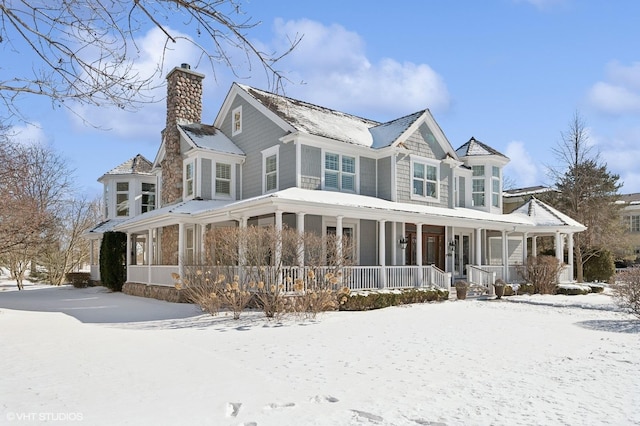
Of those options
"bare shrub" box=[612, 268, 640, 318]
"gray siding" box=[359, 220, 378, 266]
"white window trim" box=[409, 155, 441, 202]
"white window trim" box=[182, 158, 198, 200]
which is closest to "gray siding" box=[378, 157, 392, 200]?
"white window trim" box=[409, 155, 441, 202]

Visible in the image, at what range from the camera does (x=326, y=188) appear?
18.2m

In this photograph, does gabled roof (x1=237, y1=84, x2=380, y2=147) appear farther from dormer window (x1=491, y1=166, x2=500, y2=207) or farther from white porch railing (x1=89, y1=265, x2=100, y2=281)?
white porch railing (x1=89, y1=265, x2=100, y2=281)

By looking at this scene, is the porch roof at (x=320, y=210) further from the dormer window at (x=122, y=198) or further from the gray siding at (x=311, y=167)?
the dormer window at (x=122, y=198)

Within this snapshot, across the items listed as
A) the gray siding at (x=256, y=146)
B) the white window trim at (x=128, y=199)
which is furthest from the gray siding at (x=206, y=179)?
the white window trim at (x=128, y=199)

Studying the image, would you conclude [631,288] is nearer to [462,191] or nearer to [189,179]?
[462,191]

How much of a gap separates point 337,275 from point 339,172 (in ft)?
18.5

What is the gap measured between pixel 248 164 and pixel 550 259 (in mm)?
13541

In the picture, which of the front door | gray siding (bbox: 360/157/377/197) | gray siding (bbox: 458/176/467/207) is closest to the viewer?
gray siding (bbox: 360/157/377/197)

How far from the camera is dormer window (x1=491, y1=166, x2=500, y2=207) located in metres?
25.0

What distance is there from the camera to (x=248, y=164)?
793 inches

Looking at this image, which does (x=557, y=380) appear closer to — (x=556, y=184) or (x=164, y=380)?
(x=164, y=380)

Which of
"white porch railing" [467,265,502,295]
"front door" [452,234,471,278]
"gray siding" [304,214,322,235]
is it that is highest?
"gray siding" [304,214,322,235]

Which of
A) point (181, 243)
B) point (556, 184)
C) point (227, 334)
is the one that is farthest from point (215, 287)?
point (556, 184)

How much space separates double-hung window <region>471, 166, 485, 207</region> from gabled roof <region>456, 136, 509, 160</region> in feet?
2.37
